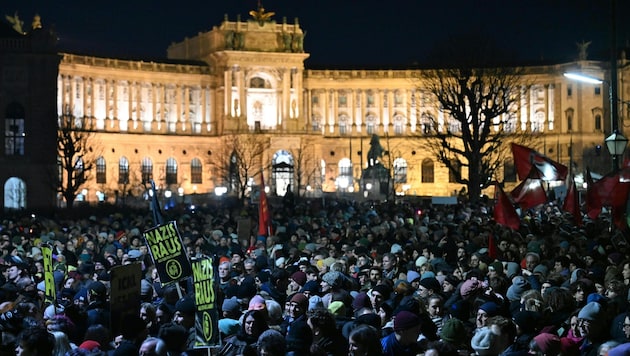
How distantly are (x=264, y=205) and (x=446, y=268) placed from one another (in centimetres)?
1194

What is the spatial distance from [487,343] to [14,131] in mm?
72973

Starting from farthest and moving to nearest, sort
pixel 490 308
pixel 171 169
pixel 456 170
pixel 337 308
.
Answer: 1. pixel 171 169
2. pixel 456 170
3. pixel 337 308
4. pixel 490 308

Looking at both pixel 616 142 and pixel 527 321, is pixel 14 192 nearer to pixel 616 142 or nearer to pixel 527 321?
pixel 616 142

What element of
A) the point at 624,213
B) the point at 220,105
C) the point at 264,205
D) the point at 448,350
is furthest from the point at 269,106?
the point at 448,350

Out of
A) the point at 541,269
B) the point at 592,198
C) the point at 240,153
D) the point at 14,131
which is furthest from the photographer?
the point at 240,153

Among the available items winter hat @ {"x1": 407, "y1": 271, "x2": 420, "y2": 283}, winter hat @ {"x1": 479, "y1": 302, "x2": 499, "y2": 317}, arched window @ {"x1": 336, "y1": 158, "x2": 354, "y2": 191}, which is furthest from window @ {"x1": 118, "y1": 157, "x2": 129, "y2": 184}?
winter hat @ {"x1": 479, "y1": 302, "x2": 499, "y2": 317}

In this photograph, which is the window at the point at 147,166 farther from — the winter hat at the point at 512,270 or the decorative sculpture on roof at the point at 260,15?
the winter hat at the point at 512,270

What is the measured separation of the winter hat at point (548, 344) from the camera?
1249cm

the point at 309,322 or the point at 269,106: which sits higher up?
the point at 269,106

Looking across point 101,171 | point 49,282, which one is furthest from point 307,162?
point 49,282

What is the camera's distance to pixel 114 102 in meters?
134

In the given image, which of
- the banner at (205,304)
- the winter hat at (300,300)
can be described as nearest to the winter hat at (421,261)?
the winter hat at (300,300)

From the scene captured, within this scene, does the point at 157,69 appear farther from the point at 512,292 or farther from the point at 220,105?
the point at 512,292

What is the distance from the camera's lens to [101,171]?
423 ft
